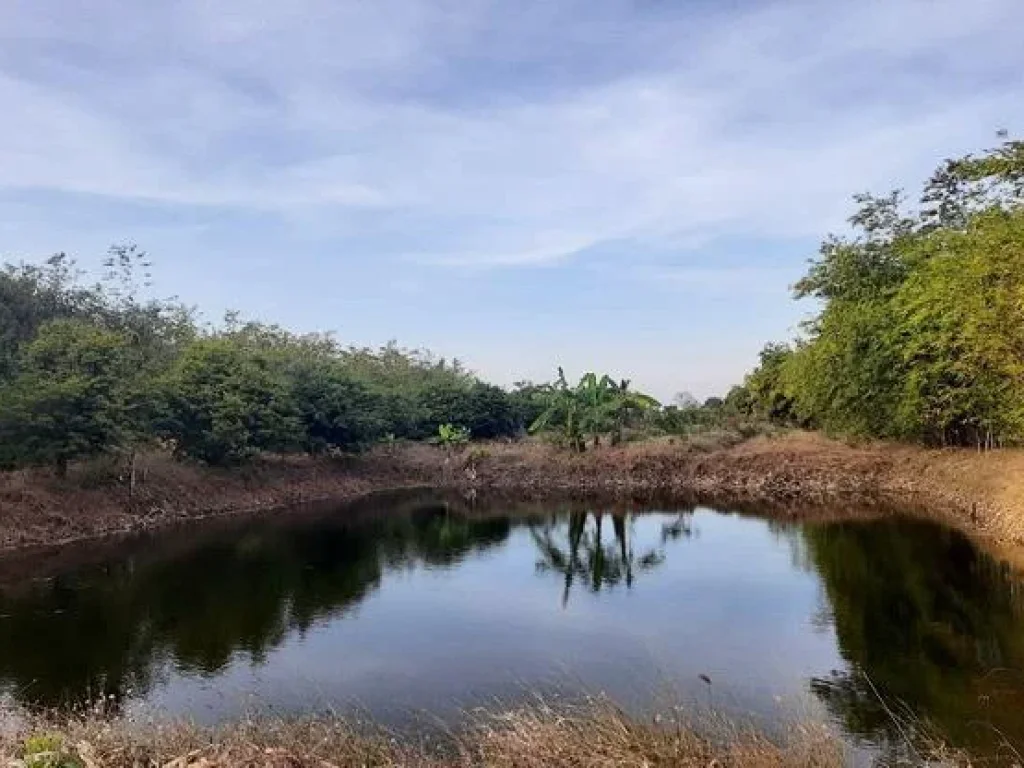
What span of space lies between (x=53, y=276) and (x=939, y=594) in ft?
135

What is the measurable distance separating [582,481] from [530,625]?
2867cm

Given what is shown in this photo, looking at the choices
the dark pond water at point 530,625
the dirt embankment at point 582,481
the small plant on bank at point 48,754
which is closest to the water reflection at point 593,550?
the dark pond water at point 530,625

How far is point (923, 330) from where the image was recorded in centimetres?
3294

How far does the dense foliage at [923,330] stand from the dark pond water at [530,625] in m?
5.37

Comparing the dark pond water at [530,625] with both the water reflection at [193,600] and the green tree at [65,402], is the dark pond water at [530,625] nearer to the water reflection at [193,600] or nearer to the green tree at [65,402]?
the water reflection at [193,600]

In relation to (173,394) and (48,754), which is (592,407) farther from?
(48,754)

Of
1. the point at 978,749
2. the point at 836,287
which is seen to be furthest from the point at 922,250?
the point at 978,749

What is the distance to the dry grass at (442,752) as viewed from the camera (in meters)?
8.21

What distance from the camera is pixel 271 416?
37.2 m

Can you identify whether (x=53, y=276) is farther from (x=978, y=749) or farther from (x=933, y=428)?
(x=978, y=749)

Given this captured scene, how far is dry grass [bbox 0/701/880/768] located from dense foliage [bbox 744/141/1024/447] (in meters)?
16.7

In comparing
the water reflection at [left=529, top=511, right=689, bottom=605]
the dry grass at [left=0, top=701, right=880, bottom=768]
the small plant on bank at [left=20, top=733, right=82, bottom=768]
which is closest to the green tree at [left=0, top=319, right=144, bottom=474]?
the water reflection at [left=529, top=511, right=689, bottom=605]

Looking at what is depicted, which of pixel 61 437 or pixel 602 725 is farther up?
pixel 61 437

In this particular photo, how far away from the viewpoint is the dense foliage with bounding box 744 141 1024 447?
2308cm
